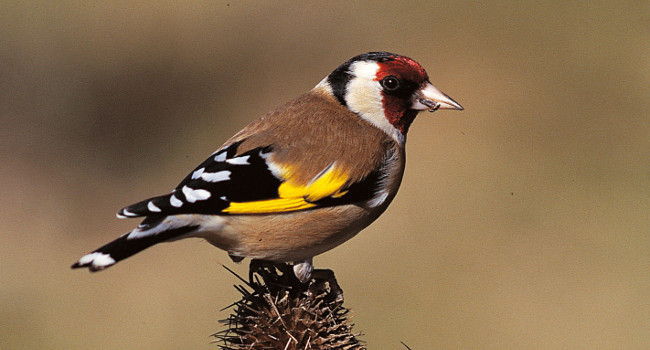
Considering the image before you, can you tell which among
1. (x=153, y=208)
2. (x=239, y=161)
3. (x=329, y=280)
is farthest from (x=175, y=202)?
(x=329, y=280)

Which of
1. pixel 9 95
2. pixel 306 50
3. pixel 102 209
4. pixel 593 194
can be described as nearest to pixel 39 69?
pixel 9 95

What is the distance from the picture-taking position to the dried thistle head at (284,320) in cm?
360

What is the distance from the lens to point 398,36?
986 cm

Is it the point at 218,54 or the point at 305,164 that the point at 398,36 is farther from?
the point at 305,164

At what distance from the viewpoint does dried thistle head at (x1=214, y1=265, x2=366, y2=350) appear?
11.8ft

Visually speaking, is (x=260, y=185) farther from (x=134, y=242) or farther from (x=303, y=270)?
(x=134, y=242)

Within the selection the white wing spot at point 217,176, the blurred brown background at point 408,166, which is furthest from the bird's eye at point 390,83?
the blurred brown background at point 408,166

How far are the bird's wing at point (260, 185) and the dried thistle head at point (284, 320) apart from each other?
0.92 ft

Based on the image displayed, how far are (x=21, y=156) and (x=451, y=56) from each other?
4.12 metres

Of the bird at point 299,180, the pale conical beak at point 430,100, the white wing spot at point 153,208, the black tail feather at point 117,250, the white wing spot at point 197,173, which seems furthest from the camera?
the pale conical beak at point 430,100

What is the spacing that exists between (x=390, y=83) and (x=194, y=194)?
1093 millimetres

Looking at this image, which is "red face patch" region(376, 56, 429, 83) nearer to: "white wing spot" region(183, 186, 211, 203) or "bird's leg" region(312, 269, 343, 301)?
"bird's leg" region(312, 269, 343, 301)

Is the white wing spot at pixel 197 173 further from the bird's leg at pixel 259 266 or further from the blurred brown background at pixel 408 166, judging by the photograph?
the blurred brown background at pixel 408 166

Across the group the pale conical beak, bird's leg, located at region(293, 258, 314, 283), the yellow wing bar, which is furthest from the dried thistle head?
the pale conical beak
